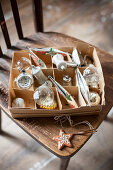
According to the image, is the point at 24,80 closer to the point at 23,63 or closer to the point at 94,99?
the point at 23,63

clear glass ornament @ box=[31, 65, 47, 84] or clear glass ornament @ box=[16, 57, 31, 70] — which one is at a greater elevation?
clear glass ornament @ box=[16, 57, 31, 70]

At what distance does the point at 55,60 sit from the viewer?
0.93 meters

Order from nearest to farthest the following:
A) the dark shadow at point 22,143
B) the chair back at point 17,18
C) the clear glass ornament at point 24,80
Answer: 1. the clear glass ornament at point 24,80
2. the chair back at point 17,18
3. the dark shadow at point 22,143

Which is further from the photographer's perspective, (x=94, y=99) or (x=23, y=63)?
(x=23, y=63)

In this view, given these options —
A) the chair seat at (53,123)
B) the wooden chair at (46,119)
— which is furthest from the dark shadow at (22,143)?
the chair seat at (53,123)

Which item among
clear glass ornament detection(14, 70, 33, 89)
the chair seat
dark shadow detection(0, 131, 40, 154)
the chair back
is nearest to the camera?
the chair seat

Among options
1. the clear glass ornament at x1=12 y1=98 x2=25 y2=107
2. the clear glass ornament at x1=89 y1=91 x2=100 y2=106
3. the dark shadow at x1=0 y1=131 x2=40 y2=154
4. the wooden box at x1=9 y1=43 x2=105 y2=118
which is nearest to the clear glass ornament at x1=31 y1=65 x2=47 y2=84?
the wooden box at x1=9 y1=43 x2=105 y2=118

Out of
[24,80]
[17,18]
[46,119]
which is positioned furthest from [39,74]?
[17,18]

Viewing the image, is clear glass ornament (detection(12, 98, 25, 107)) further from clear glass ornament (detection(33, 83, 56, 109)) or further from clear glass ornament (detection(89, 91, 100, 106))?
clear glass ornament (detection(89, 91, 100, 106))

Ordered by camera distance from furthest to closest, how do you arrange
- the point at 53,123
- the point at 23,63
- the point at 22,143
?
the point at 22,143, the point at 23,63, the point at 53,123

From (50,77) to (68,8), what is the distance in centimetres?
171

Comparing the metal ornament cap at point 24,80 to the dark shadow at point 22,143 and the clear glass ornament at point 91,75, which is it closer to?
the clear glass ornament at point 91,75

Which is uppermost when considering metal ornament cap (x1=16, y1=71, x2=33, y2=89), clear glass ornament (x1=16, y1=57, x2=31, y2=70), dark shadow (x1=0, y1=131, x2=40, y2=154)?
clear glass ornament (x1=16, y1=57, x2=31, y2=70)

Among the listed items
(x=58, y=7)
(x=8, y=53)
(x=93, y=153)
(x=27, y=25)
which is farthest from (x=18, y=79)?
(x=58, y=7)
